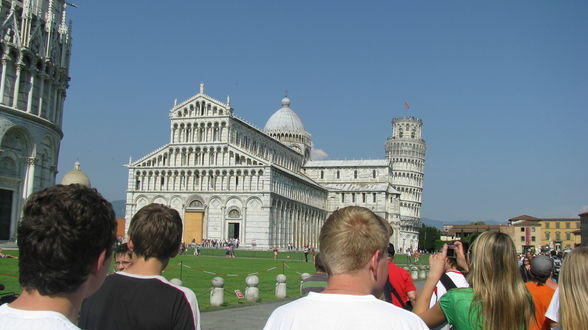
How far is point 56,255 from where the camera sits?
267 centimetres

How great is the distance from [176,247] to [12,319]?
83.5 inches

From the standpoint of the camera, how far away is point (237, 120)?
7519cm

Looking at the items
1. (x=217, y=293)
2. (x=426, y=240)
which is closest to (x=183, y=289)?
(x=217, y=293)

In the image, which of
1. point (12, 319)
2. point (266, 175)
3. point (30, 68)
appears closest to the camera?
point (12, 319)

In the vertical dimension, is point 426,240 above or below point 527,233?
below

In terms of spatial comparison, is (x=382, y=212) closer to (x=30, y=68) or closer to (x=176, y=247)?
(x=30, y=68)

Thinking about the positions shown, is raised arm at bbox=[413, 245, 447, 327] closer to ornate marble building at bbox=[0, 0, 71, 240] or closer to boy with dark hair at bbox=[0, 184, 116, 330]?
boy with dark hair at bbox=[0, 184, 116, 330]

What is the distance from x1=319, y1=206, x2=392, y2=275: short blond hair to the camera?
3236 millimetres

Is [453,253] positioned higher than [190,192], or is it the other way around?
[190,192]

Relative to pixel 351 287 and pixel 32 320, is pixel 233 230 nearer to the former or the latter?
pixel 351 287

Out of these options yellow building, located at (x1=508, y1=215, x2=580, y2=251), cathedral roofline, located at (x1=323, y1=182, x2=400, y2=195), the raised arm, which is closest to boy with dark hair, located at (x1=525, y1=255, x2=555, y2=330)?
the raised arm

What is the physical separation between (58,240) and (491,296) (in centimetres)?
329

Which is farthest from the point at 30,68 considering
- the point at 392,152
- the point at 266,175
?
the point at 392,152

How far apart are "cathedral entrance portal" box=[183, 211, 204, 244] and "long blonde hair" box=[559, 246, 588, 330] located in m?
70.0
